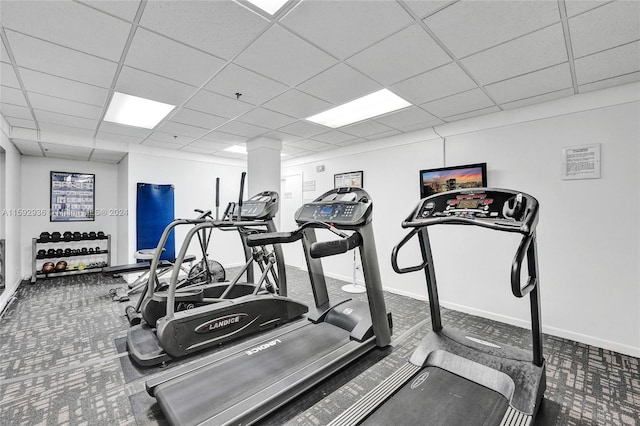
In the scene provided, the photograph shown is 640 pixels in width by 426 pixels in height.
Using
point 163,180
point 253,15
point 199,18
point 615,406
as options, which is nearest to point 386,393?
point 615,406

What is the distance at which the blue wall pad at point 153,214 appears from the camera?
5633 mm

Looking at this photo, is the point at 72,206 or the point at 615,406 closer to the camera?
the point at 615,406

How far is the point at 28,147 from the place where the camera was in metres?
5.01

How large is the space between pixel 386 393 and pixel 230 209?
10.0 ft

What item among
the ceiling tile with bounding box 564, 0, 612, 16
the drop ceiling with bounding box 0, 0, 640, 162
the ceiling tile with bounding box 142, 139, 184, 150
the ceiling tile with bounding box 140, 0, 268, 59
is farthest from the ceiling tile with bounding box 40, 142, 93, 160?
the ceiling tile with bounding box 564, 0, 612, 16

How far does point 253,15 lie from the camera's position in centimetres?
187

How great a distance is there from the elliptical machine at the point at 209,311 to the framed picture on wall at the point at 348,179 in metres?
2.08

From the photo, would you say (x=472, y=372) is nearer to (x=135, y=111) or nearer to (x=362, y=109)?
(x=362, y=109)

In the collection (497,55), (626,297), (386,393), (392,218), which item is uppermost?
(497,55)

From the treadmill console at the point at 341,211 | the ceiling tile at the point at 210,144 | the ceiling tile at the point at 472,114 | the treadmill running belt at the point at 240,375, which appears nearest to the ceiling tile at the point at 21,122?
the ceiling tile at the point at 210,144

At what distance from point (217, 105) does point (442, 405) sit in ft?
11.7

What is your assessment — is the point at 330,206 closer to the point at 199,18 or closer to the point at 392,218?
the point at 199,18

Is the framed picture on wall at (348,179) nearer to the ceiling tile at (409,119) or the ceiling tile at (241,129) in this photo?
the ceiling tile at (409,119)

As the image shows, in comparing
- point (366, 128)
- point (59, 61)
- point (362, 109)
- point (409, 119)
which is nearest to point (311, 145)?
point (366, 128)
